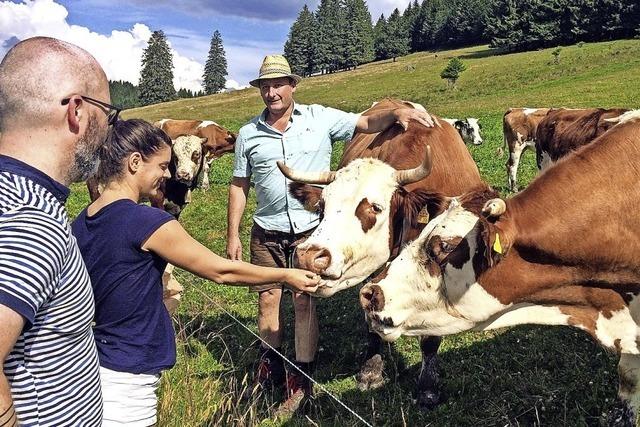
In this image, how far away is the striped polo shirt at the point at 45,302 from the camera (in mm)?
1690

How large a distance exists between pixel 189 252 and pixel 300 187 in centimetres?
231

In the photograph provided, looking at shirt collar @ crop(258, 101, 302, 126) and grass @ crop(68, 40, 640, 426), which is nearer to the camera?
grass @ crop(68, 40, 640, 426)

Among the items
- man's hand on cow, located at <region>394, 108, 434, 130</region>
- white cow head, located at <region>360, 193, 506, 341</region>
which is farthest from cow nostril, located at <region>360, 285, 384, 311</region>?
man's hand on cow, located at <region>394, 108, 434, 130</region>

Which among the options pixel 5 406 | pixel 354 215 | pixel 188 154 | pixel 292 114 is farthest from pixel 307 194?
pixel 188 154

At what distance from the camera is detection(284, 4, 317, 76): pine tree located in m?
104

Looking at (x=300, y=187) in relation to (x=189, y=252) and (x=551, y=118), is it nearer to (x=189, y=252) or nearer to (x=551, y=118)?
(x=189, y=252)

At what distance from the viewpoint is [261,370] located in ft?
17.2

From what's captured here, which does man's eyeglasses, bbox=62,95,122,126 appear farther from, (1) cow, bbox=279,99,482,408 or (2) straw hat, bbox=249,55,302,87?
(2) straw hat, bbox=249,55,302,87

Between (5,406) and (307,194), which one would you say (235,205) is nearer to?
(307,194)

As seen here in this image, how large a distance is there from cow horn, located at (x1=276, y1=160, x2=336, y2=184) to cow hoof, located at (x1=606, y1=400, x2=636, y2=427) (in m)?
2.78

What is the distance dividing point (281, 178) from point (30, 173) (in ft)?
10.9

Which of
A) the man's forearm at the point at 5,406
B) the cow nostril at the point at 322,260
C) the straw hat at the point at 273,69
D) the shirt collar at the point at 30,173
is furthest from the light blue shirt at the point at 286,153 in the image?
the man's forearm at the point at 5,406

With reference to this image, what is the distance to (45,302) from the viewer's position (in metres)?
1.84

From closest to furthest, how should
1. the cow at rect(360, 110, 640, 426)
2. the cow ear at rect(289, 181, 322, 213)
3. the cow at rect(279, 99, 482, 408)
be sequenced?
1. the cow at rect(360, 110, 640, 426)
2. the cow at rect(279, 99, 482, 408)
3. the cow ear at rect(289, 181, 322, 213)
